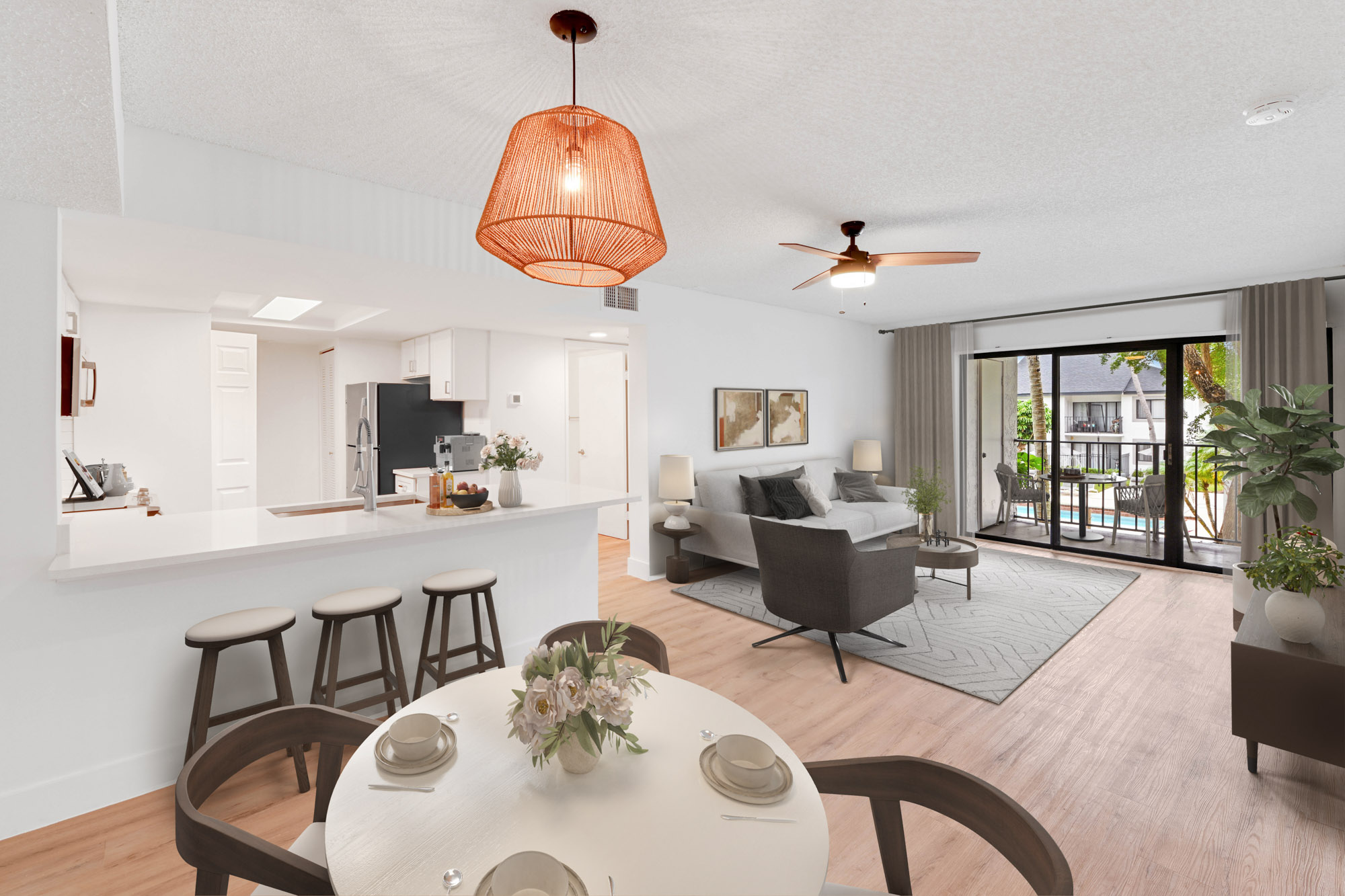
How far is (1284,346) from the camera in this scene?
4.59 m

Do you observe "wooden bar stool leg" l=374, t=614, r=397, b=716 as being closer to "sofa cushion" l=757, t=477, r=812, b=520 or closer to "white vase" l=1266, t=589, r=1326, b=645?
"sofa cushion" l=757, t=477, r=812, b=520

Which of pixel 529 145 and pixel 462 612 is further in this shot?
pixel 462 612

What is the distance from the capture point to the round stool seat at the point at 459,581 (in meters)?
2.72

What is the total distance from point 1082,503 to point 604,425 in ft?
16.7

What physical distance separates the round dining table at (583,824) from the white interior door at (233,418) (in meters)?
4.60

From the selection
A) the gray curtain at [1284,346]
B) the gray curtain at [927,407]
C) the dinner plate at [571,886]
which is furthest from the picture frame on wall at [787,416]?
the dinner plate at [571,886]

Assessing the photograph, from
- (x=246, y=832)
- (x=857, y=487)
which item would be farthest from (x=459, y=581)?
(x=857, y=487)

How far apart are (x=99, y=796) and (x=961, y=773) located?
9.54ft

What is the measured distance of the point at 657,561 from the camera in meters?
5.20

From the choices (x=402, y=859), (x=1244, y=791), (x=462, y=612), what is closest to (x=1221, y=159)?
(x=1244, y=791)

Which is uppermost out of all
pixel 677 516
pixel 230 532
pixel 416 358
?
pixel 416 358

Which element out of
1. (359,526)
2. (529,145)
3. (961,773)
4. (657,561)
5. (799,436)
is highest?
(529,145)

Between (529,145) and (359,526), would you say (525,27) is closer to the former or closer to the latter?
(529,145)

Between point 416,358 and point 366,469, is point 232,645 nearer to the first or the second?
point 366,469
